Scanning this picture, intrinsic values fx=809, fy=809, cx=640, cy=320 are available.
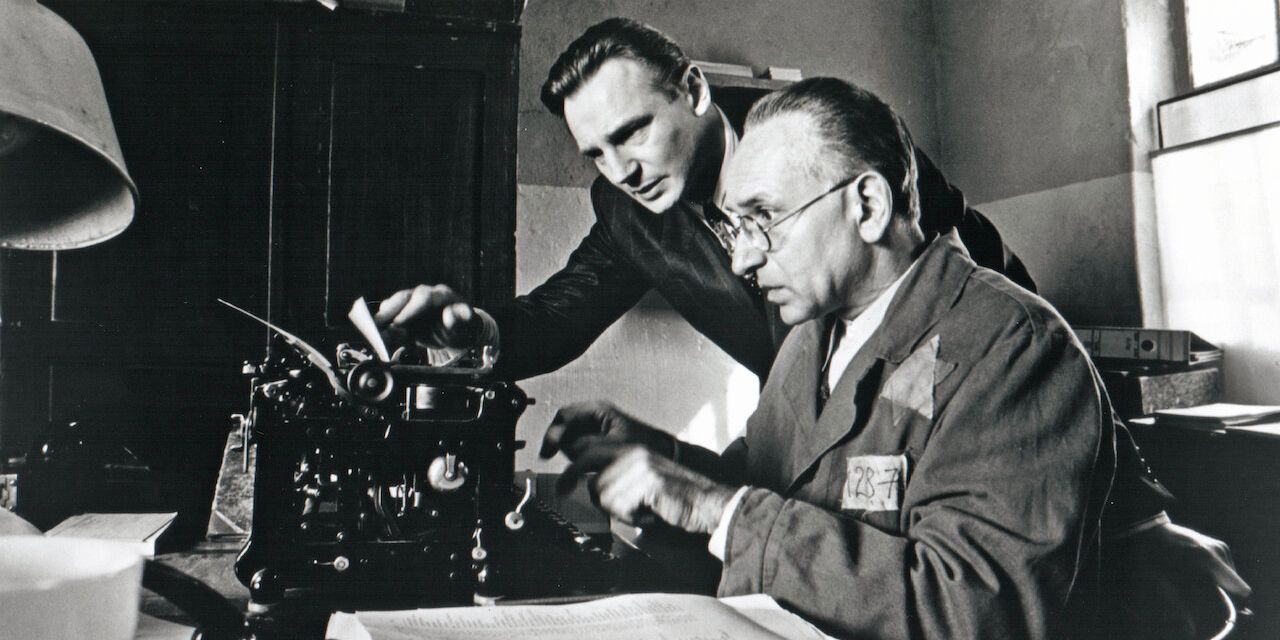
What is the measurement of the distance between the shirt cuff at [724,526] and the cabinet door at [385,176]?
0.96 meters

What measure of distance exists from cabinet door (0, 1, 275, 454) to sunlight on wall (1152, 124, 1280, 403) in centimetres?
203

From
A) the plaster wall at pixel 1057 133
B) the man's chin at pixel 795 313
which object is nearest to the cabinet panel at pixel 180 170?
the man's chin at pixel 795 313

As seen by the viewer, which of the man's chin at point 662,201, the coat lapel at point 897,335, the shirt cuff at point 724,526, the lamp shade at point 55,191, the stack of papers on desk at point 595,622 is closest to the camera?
the stack of papers on desk at point 595,622

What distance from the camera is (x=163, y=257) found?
6.20 ft

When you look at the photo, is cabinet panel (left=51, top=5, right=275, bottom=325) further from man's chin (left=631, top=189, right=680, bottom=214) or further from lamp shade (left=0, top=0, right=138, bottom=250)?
lamp shade (left=0, top=0, right=138, bottom=250)

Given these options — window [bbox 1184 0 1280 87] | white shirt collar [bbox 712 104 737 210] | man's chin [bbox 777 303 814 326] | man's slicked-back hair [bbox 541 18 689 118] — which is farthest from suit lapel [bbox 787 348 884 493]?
window [bbox 1184 0 1280 87]

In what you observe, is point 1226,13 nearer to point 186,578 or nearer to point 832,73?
→ point 832,73

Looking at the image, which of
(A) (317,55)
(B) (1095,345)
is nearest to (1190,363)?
(B) (1095,345)

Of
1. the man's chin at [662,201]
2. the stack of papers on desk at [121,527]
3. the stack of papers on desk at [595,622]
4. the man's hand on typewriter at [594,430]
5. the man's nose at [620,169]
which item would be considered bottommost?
the stack of papers on desk at [121,527]

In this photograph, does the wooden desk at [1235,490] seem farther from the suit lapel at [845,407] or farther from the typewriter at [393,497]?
the typewriter at [393,497]

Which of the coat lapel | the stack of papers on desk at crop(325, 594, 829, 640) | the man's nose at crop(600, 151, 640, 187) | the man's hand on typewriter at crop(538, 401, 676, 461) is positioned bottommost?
the stack of papers on desk at crop(325, 594, 829, 640)

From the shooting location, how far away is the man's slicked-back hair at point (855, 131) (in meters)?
1.31

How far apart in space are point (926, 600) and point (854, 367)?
0.43 metres

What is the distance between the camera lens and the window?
1655 mm
